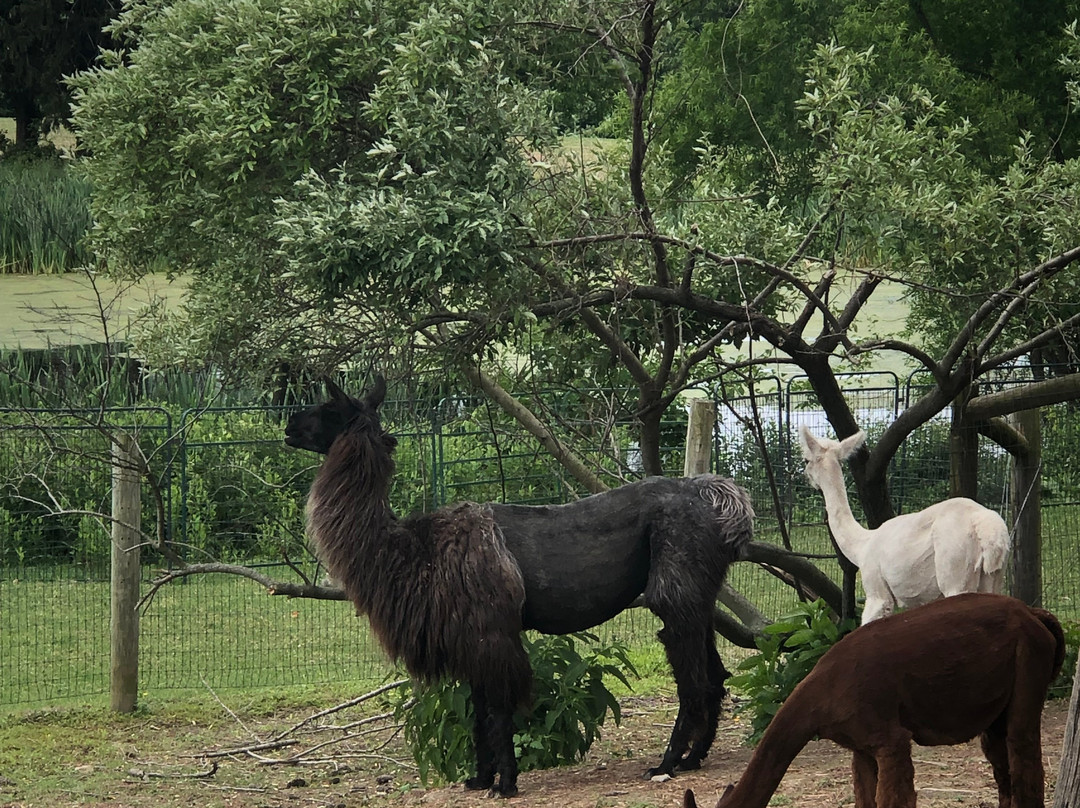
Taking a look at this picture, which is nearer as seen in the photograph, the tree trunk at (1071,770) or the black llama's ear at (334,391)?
the tree trunk at (1071,770)

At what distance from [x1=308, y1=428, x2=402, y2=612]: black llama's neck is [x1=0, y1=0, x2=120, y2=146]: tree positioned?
60.3 feet

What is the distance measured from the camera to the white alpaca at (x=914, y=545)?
6.21 metres

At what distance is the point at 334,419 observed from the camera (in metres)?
7.03

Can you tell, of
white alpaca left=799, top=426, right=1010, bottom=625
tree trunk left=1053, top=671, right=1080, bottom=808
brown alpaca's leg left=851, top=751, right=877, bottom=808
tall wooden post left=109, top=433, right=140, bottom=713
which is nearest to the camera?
tree trunk left=1053, top=671, right=1080, bottom=808

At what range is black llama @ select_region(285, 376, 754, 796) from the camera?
686 centimetres

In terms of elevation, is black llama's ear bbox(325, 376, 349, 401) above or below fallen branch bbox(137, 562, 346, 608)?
above

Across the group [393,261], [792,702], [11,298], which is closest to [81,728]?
[393,261]

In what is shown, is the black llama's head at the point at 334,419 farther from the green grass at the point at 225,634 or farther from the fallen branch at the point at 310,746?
the green grass at the point at 225,634

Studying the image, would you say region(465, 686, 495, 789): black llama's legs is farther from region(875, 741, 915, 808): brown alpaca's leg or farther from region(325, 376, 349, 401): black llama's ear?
region(875, 741, 915, 808): brown alpaca's leg

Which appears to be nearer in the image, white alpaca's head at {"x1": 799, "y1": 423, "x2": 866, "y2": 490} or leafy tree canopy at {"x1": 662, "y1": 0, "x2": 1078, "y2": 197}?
white alpaca's head at {"x1": 799, "y1": 423, "x2": 866, "y2": 490}

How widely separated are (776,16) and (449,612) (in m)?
11.3

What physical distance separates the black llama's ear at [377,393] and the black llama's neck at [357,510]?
144 millimetres

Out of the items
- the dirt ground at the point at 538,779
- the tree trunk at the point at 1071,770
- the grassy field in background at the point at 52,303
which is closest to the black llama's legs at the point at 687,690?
the dirt ground at the point at 538,779

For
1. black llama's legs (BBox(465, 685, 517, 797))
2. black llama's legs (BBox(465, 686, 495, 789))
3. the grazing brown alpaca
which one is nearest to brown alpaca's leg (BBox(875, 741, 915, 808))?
the grazing brown alpaca
